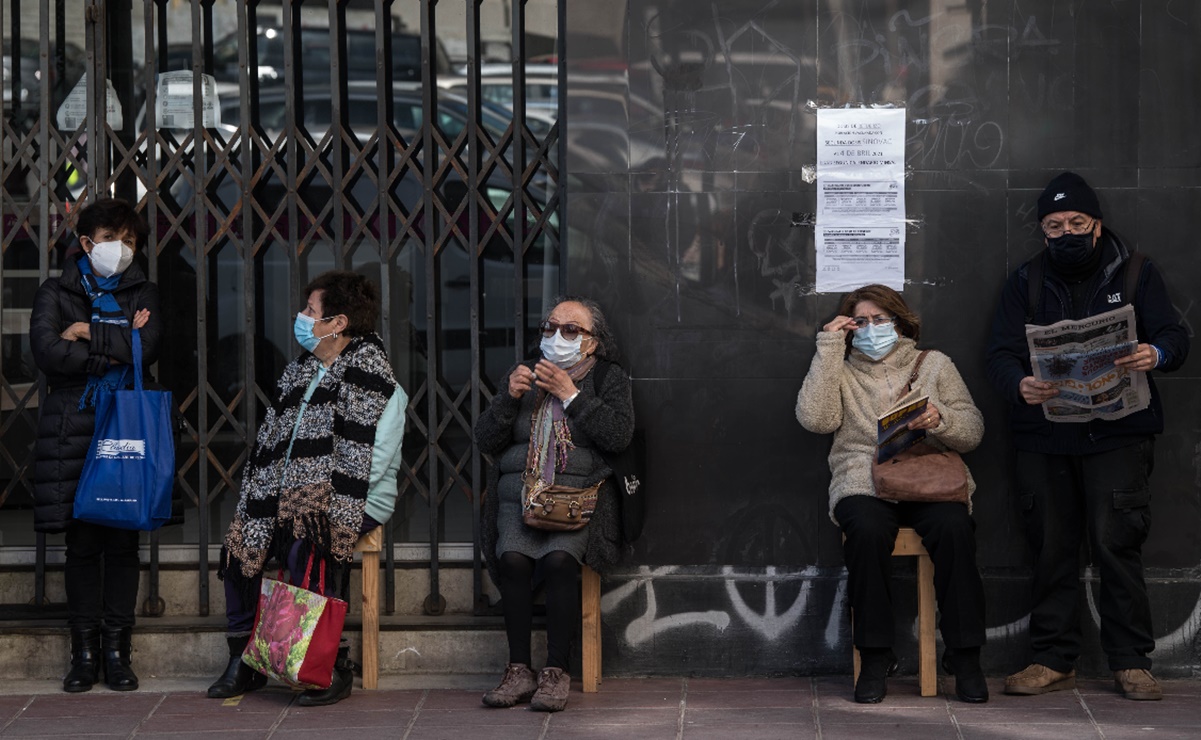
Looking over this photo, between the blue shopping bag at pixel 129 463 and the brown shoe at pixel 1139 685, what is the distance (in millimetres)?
3794

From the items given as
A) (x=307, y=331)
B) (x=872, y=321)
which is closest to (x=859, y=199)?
(x=872, y=321)

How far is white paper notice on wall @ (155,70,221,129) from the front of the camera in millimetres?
6703

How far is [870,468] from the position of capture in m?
5.96

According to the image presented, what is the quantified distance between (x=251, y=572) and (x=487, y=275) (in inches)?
64.4

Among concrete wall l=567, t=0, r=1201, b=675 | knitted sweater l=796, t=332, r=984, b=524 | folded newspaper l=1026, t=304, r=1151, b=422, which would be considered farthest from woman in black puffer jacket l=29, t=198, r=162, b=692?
folded newspaper l=1026, t=304, r=1151, b=422

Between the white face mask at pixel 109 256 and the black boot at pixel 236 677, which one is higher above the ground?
the white face mask at pixel 109 256

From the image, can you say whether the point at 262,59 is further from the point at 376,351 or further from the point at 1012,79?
the point at 1012,79

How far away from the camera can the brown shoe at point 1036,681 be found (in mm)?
5902

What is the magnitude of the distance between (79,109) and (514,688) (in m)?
3.22

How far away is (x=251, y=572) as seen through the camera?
6016 mm

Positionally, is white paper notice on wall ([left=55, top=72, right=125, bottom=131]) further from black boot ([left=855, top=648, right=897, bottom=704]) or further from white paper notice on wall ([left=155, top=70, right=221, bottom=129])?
black boot ([left=855, top=648, right=897, bottom=704])

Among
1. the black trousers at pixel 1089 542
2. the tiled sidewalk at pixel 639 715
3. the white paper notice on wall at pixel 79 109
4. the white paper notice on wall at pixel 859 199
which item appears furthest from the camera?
the white paper notice on wall at pixel 79 109

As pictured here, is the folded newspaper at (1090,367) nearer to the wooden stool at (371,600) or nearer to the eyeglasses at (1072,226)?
the eyeglasses at (1072,226)

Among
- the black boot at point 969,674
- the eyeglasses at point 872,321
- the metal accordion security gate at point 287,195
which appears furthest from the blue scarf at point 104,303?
the black boot at point 969,674
